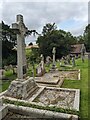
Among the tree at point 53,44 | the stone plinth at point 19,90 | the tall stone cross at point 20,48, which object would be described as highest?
the tree at point 53,44

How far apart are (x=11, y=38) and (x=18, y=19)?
6.49 metres

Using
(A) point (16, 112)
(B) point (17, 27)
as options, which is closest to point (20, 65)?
(B) point (17, 27)

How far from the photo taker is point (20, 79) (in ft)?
26.6

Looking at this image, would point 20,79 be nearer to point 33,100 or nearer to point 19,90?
point 19,90

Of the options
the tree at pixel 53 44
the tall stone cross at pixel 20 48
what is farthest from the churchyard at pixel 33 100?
the tree at pixel 53 44

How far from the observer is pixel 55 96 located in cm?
801

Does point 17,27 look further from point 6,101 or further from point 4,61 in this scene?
point 4,61

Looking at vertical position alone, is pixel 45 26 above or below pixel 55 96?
above

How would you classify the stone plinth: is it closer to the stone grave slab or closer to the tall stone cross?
the tall stone cross

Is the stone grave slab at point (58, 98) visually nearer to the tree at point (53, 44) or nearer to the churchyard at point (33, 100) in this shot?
the churchyard at point (33, 100)

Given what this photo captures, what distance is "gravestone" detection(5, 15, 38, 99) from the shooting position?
7.70 m

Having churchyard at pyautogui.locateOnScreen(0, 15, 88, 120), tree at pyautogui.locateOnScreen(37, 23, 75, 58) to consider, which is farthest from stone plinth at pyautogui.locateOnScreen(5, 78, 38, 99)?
tree at pyautogui.locateOnScreen(37, 23, 75, 58)

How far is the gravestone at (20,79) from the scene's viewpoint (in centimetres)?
770

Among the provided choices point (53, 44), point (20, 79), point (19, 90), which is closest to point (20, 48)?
point (20, 79)
